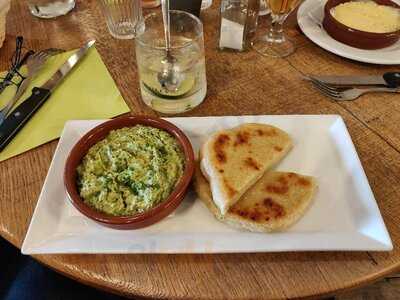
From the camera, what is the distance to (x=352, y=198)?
0.74m

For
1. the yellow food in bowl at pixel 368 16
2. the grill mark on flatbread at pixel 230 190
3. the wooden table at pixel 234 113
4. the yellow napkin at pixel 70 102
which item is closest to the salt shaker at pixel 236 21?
the wooden table at pixel 234 113

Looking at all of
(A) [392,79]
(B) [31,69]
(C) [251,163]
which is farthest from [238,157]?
(B) [31,69]

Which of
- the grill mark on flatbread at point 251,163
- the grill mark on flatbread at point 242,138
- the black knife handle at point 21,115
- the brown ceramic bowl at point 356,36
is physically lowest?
the black knife handle at point 21,115

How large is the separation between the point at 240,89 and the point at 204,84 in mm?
103

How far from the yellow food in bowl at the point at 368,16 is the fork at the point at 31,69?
2.73ft

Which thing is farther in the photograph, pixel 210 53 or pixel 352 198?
pixel 210 53

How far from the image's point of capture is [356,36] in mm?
1081

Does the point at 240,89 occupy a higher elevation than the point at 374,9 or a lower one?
lower

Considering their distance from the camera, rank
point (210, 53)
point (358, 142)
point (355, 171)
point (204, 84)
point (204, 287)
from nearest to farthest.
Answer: point (204, 287) < point (355, 171) < point (358, 142) < point (204, 84) < point (210, 53)

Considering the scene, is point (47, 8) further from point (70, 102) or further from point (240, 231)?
point (240, 231)

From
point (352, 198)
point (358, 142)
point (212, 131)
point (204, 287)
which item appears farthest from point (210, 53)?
point (204, 287)

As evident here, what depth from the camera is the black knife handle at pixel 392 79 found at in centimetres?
100

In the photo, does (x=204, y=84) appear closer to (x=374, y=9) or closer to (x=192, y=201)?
(x=192, y=201)

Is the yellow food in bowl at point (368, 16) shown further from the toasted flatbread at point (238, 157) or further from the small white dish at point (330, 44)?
the toasted flatbread at point (238, 157)
